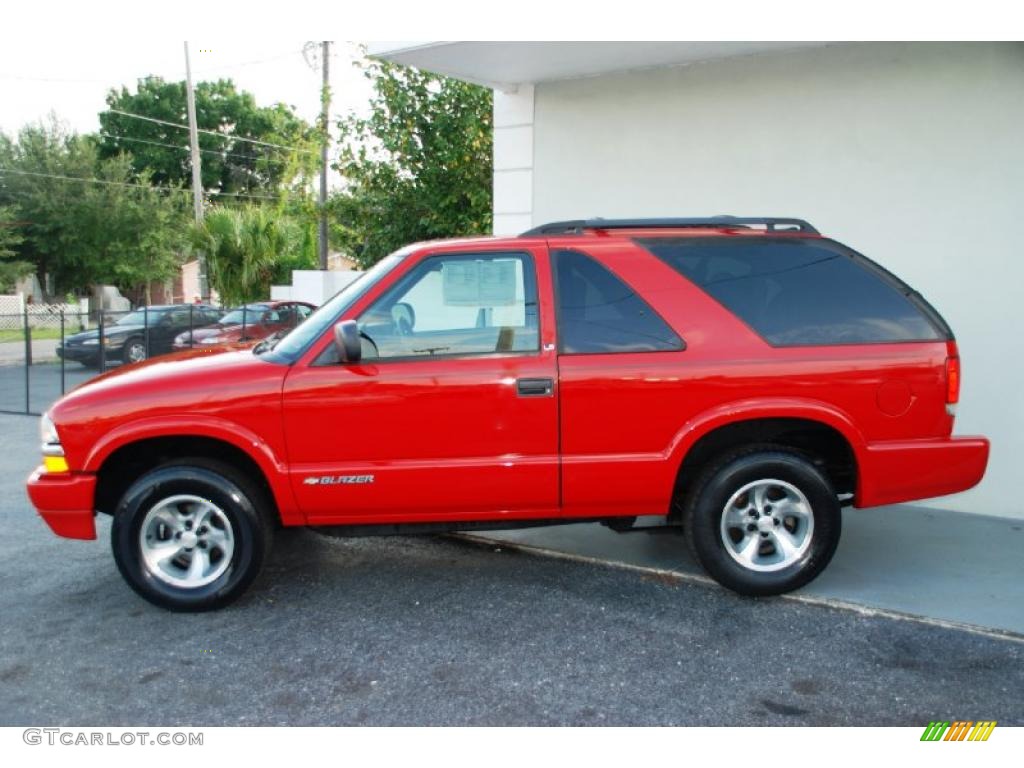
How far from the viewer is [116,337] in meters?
15.3

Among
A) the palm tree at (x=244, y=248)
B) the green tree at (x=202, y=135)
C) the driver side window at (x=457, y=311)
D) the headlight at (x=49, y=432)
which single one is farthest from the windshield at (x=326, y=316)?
the green tree at (x=202, y=135)

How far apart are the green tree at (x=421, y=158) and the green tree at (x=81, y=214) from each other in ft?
96.3

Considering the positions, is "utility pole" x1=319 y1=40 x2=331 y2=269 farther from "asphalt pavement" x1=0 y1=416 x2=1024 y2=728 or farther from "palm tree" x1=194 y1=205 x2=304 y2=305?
"asphalt pavement" x1=0 y1=416 x2=1024 y2=728

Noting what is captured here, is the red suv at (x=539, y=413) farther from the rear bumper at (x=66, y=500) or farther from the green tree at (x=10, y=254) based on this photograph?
the green tree at (x=10, y=254)

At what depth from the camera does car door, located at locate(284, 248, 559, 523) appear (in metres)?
4.56

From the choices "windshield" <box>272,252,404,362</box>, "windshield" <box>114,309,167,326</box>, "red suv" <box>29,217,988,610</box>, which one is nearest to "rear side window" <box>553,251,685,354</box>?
"red suv" <box>29,217,988,610</box>

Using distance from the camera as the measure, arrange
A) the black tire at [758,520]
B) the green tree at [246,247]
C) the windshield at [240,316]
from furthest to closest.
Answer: the green tree at [246,247] < the windshield at [240,316] < the black tire at [758,520]

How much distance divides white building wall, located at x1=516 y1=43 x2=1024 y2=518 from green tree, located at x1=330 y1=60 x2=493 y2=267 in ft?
15.7

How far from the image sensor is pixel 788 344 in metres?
4.71


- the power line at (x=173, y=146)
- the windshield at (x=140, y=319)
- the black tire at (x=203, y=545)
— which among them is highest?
the power line at (x=173, y=146)

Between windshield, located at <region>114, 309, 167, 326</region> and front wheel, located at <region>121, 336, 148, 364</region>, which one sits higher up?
windshield, located at <region>114, 309, 167, 326</region>

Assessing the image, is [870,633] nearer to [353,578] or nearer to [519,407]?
[519,407]
